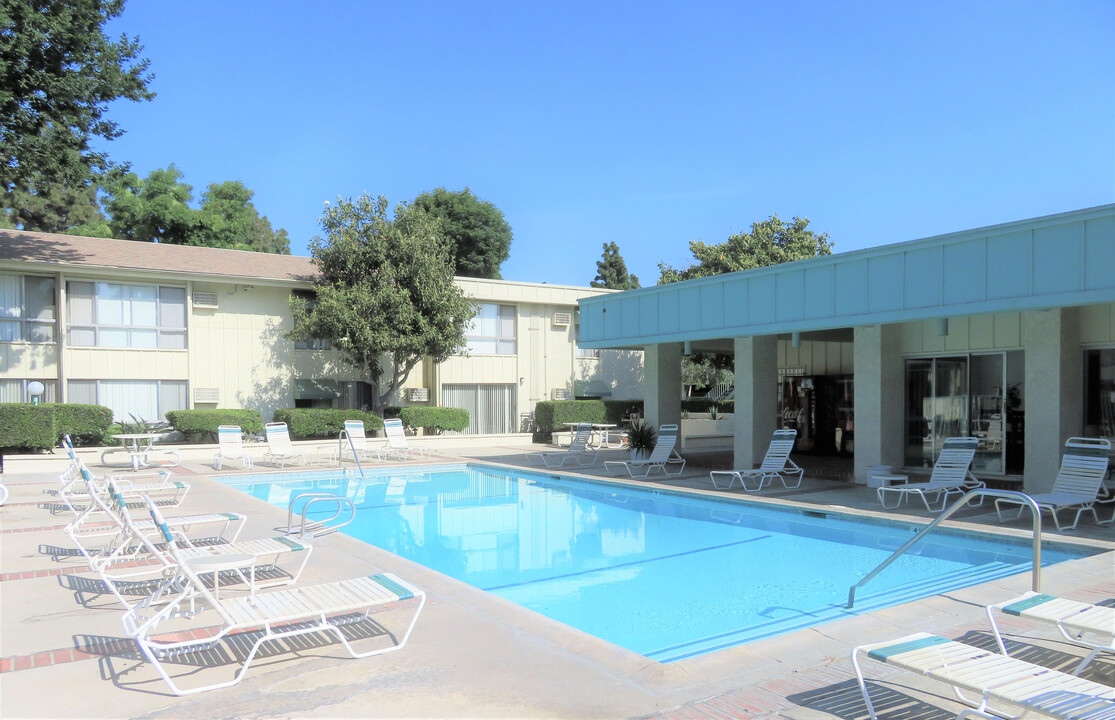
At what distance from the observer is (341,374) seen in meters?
27.2

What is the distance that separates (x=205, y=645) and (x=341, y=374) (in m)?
23.1

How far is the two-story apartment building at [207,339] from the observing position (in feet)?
73.2

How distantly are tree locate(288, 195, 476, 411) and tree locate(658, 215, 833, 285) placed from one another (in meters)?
10.0

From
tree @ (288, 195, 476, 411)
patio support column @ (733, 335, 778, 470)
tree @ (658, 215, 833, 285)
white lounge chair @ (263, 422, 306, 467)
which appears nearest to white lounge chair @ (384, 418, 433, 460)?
white lounge chair @ (263, 422, 306, 467)

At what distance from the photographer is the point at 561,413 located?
89.3ft

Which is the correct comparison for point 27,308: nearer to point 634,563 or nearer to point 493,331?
point 493,331

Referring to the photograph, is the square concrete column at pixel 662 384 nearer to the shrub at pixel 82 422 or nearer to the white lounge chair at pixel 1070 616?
the white lounge chair at pixel 1070 616

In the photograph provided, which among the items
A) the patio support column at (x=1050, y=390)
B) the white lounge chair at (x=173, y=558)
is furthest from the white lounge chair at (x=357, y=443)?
the patio support column at (x=1050, y=390)

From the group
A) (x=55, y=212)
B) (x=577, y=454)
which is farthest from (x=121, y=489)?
(x=55, y=212)

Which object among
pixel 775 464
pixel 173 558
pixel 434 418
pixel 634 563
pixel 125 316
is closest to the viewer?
pixel 173 558

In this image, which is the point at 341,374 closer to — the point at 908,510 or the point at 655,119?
the point at 655,119

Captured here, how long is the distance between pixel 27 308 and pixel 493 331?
14.9m

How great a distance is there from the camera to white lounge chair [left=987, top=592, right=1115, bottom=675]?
14.6 feet

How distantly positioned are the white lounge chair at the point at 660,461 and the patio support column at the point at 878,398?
3779 millimetres
